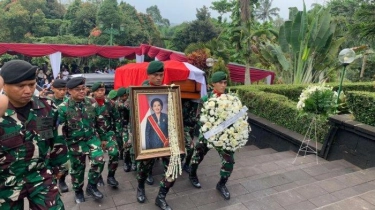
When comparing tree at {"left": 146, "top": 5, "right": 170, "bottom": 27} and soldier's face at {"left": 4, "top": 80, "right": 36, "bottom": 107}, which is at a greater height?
tree at {"left": 146, "top": 5, "right": 170, "bottom": 27}

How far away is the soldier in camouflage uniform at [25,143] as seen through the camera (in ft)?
7.20

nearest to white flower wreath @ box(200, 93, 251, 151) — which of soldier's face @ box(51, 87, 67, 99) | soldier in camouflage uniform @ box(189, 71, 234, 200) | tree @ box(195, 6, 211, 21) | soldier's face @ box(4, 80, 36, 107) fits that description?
soldier in camouflage uniform @ box(189, 71, 234, 200)

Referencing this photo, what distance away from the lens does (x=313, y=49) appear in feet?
34.5

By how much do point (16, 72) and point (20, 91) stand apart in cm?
15

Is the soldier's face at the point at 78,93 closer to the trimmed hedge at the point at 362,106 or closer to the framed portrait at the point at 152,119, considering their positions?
the framed portrait at the point at 152,119

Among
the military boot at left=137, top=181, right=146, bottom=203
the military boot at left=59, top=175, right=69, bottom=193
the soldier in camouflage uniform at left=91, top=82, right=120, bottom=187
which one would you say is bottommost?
the military boot at left=59, top=175, right=69, bottom=193

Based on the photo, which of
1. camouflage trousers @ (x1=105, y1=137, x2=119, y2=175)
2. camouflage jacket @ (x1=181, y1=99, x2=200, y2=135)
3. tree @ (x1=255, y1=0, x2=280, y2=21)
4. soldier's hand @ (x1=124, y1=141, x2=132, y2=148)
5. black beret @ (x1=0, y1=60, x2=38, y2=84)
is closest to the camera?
black beret @ (x1=0, y1=60, x2=38, y2=84)

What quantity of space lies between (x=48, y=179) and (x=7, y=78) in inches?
34.8

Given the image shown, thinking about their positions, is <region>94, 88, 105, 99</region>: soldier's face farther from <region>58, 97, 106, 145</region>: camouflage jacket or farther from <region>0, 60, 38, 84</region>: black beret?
<region>0, 60, 38, 84</region>: black beret

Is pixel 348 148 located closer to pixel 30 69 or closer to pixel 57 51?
pixel 30 69

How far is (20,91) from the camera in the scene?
222 centimetres

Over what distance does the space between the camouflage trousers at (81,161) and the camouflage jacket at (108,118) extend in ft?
1.18

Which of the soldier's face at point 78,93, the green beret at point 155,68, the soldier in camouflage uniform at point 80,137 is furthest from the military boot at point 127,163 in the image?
the green beret at point 155,68

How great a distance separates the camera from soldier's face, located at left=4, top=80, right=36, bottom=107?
2199mm
